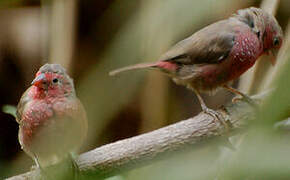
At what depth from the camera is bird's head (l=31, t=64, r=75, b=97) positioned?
1962 millimetres

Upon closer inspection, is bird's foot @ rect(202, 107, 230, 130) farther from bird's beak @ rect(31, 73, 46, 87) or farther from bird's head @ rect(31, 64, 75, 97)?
bird's beak @ rect(31, 73, 46, 87)

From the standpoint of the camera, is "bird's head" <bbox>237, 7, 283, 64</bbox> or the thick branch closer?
the thick branch

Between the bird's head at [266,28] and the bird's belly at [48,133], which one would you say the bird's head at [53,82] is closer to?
the bird's belly at [48,133]

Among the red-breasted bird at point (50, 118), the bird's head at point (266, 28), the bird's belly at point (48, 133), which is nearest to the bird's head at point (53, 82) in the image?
the red-breasted bird at point (50, 118)

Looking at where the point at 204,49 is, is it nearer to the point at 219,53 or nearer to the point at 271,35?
the point at 219,53

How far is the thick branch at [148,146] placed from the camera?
2.17 metres

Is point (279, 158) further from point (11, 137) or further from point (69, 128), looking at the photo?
point (11, 137)

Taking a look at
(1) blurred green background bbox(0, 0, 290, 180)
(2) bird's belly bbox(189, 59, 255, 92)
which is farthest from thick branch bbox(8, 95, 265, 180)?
(1) blurred green background bbox(0, 0, 290, 180)

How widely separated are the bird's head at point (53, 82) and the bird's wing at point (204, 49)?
0.73m

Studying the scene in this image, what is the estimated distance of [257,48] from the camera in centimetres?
254

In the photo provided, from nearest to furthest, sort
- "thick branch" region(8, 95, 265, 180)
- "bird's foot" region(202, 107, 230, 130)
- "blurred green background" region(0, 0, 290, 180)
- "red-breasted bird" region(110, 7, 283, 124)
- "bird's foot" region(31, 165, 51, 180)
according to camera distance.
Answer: "bird's foot" region(31, 165, 51, 180), "thick branch" region(8, 95, 265, 180), "bird's foot" region(202, 107, 230, 130), "red-breasted bird" region(110, 7, 283, 124), "blurred green background" region(0, 0, 290, 180)

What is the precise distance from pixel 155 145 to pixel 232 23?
982 mm

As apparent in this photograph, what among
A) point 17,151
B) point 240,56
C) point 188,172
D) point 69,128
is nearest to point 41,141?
point 69,128

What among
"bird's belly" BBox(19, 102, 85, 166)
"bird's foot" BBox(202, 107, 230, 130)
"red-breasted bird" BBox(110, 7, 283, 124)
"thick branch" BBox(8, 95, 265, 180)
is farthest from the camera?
"red-breasted bird" BBox(110, 7, 283, 124)
